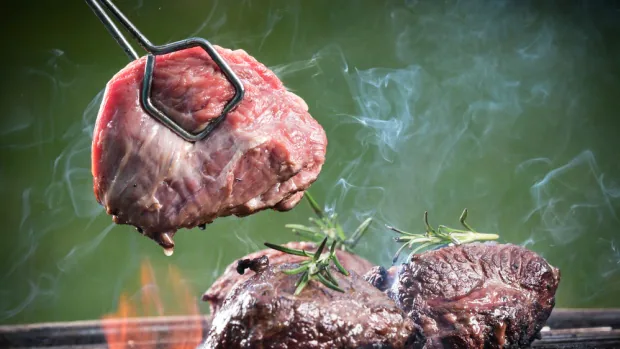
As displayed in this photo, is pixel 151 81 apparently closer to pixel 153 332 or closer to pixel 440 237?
pixel 440 237

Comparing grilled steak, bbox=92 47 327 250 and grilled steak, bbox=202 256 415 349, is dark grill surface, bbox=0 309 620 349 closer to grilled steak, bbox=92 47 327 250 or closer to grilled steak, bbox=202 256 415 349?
grilled steak, bbox=202 256 415 349

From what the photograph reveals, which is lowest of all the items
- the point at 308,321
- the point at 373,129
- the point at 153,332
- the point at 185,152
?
the point at 153,332

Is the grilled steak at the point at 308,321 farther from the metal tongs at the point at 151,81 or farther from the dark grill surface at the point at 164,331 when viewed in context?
the dark grill surface at the point at 164,331

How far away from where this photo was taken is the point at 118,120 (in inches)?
72.7

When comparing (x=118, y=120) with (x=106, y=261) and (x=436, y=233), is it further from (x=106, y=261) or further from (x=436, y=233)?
(x=106, y=261)

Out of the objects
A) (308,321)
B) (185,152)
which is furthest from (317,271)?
(185,152)

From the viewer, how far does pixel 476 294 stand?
230cm

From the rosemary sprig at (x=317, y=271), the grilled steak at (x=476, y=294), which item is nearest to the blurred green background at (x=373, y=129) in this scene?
the grilled steak at (x=476, y=294)

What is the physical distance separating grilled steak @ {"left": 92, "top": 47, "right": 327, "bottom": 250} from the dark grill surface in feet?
5.33

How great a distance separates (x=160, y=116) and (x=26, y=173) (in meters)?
3.53

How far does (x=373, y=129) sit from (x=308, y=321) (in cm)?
320

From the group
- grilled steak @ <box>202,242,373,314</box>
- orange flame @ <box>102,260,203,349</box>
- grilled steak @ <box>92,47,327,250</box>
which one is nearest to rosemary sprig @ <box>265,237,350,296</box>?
grilled steak @ <box>92,47,327,250</box>

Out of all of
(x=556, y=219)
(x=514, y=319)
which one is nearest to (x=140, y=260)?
(x=514, y=319)

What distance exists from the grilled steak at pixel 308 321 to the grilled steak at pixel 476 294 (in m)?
0.27
